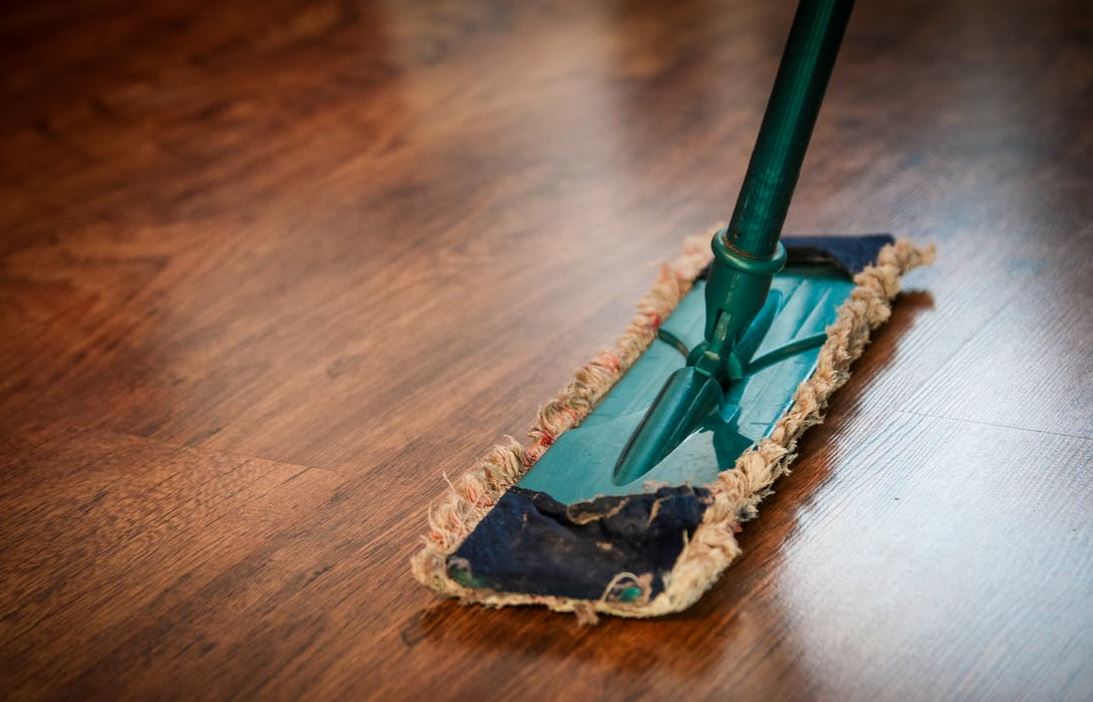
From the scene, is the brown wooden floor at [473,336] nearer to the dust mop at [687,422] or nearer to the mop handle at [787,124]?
the dust mop at [687,422]

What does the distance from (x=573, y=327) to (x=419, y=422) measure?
0.63 ft

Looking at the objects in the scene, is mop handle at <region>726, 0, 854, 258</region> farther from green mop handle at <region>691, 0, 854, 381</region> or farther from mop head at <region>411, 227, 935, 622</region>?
mop head at <region>411, 227, 935, 622</region>

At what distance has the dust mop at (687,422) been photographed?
796 millimetres

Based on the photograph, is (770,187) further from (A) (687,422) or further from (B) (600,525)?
(B) (600,525)

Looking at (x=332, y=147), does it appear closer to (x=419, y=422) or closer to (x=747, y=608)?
(x=419, y=422)

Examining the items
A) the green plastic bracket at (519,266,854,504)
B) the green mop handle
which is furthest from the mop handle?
the green plastic bracket at (519,266,854,504)

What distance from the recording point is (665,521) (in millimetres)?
807

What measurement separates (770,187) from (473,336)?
34cm

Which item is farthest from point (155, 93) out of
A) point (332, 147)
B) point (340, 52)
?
point (332, 147)

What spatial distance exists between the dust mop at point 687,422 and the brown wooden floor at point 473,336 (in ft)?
0.09

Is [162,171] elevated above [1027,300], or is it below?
above

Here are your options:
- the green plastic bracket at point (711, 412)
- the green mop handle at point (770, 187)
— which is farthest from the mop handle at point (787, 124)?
the green plastic bracket at point (711, 412)

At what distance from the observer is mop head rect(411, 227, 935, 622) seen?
0.78 m

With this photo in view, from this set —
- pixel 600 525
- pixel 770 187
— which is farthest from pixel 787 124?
pixel 600 525
